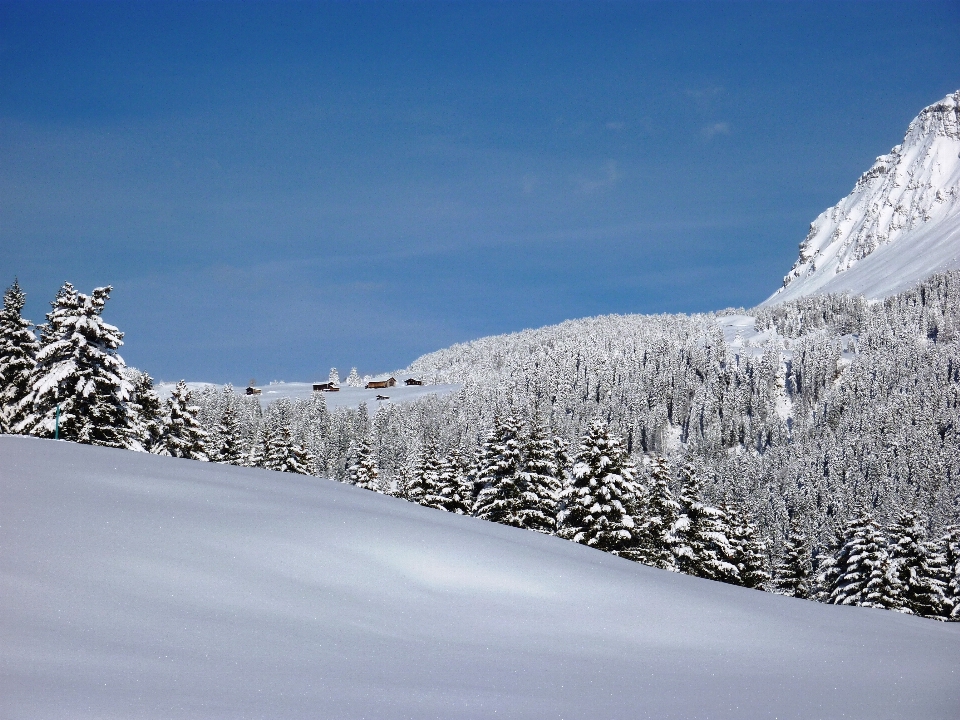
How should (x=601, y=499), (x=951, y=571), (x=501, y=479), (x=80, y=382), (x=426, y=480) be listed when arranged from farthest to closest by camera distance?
(x=951, y=571)
(x=426, y=480)
(x=501, y=479)
(x=601, y=499)
(x=80, y=382)

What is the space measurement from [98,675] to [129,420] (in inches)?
1005

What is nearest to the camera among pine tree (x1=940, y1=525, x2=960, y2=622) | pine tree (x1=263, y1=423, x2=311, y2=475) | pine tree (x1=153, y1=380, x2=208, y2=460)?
pine tree (x1=153, y1=380, x2=208, y2=460)

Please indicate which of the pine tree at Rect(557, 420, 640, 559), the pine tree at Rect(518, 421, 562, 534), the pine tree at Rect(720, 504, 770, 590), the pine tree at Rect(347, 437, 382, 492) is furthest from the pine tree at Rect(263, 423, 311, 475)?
the pine tree at Rect(720, 504, 770, 590)

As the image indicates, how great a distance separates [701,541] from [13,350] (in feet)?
103

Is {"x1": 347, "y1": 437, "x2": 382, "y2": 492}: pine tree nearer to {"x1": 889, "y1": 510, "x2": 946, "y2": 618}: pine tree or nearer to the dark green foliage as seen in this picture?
the dark green foliage

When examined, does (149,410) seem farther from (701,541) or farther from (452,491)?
(701,541)

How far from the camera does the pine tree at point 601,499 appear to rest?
32.8 metres

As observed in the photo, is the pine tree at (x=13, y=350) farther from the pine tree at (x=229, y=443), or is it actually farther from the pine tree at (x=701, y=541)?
the pine tree at (x=701, y=541)

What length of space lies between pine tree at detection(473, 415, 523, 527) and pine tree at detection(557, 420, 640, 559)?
2.42m

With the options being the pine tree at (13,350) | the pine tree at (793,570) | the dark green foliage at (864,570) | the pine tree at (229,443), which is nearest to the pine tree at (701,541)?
the dark green foliage at (864,570)

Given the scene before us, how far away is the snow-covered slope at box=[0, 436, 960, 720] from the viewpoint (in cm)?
677

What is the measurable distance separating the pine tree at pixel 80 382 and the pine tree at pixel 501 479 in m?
14.3

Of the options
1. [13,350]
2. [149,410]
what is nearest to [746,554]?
[149,410]

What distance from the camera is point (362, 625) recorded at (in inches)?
344
